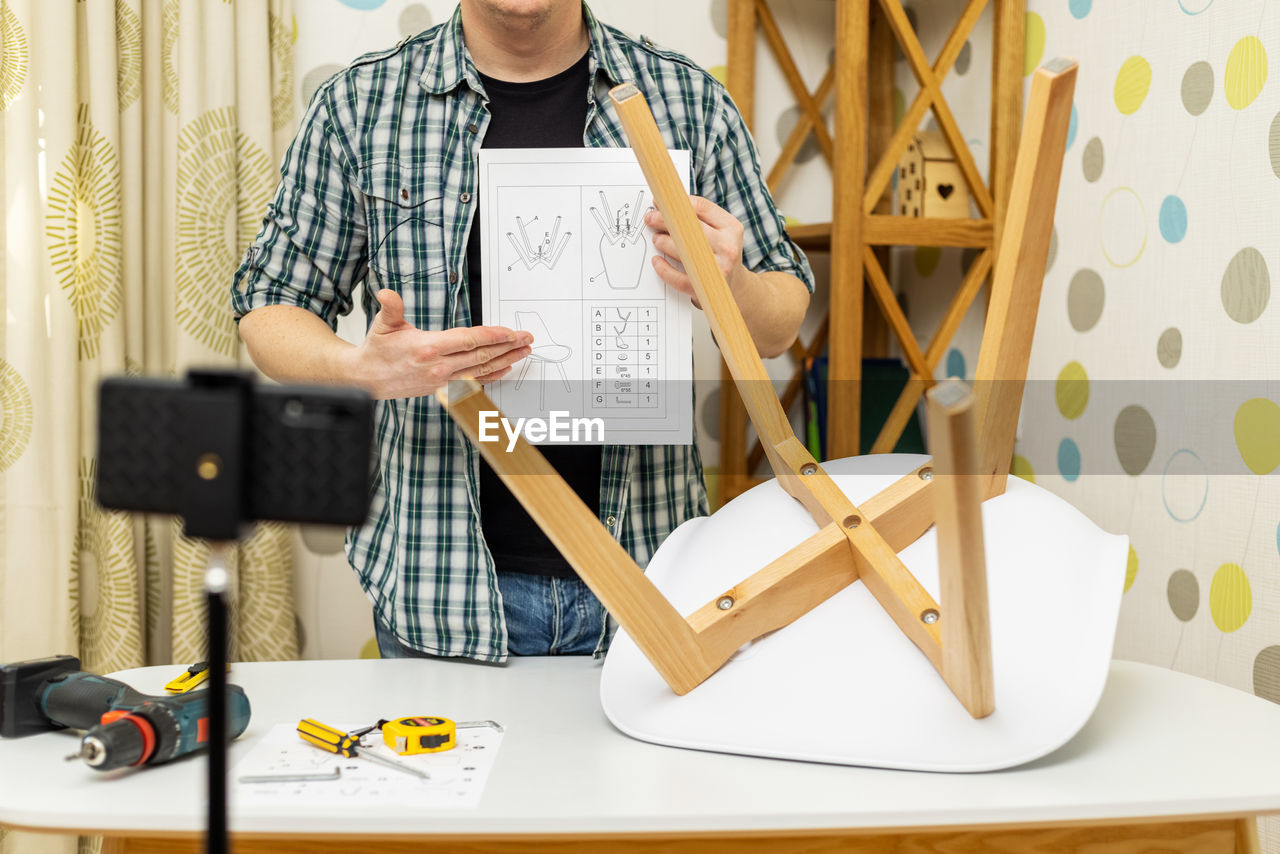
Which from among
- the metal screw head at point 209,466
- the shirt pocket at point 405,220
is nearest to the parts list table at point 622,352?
the shirt pocket at point 405,220

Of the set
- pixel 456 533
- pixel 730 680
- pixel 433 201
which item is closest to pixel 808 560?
pixel 730 680

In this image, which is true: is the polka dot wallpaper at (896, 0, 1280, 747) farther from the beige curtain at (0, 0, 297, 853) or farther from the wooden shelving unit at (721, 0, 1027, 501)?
the beige curtain at (0, 0, 297, 853)

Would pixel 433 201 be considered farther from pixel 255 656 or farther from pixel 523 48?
pixel 255 656

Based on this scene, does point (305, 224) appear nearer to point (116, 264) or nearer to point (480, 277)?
point (480, 277)

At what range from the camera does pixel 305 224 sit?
1.17 m

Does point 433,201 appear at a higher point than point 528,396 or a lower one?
higher

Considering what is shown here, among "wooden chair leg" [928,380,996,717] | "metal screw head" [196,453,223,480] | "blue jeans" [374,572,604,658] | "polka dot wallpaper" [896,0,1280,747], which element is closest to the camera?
"metal screw head" [196,453,223,480]

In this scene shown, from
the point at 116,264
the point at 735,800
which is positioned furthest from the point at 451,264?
the point at 116,264

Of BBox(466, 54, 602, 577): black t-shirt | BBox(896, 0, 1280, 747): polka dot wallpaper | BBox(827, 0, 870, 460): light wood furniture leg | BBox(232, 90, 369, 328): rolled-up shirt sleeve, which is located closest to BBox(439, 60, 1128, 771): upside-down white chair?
BBox(466, 54, 602, 577): black t-shirt

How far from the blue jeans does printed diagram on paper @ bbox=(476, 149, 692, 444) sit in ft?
0.70

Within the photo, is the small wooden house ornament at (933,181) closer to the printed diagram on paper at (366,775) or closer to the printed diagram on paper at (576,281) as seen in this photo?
the printed diagram on paper at (576,281)

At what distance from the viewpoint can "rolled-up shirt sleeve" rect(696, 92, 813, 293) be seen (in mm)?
1240

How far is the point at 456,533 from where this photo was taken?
1156 mm

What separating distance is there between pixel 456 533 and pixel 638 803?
55 centimetres
